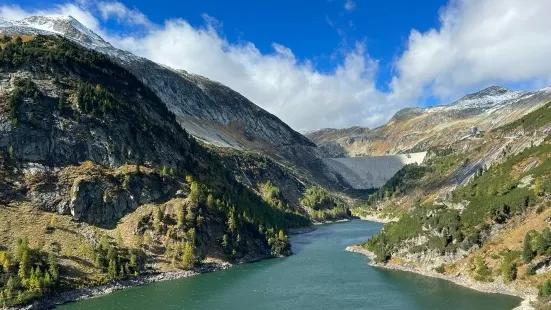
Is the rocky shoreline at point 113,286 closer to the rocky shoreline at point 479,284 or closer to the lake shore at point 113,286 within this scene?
the lake shore at point 113,286

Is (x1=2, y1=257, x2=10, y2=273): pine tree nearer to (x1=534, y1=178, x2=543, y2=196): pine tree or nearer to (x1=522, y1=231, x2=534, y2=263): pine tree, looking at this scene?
(x1=522, y1=231, x2=534, y2=263): pine tree

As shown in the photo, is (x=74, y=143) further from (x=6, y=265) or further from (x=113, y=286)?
(x=113, y=286)

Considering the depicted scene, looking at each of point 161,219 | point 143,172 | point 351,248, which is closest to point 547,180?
point 351,248

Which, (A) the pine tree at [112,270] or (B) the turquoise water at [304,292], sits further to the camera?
(A) the pine tree at [112,270]

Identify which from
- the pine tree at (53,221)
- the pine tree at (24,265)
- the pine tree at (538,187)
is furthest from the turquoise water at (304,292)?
the pine tree at (53,221)

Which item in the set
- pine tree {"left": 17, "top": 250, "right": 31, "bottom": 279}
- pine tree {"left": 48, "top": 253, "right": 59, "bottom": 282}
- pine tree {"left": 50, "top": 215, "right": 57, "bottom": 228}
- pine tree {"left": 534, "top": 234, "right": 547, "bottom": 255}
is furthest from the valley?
pine tree {"left": 48, "top": 253, "right": 59, "bottom": 282}

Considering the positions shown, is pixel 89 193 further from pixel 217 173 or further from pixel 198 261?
pixel 217 173
